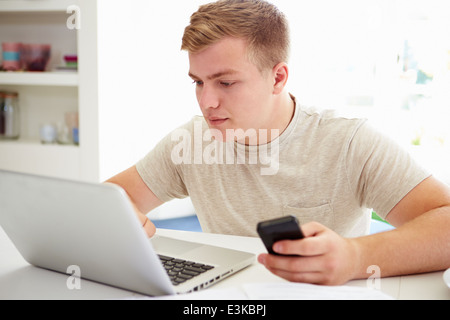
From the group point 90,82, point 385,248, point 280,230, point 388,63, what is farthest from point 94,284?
point 388,63

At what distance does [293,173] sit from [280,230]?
518 mm

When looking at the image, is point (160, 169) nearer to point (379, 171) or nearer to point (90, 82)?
point (379, 171)

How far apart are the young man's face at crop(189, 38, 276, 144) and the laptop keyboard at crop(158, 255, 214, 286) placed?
0.41 meters

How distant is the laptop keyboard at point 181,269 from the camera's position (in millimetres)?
745

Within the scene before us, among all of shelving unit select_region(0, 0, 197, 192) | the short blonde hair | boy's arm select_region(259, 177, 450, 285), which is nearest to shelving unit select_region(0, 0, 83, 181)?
shelving unit select_region(0, 0, 197, 192)

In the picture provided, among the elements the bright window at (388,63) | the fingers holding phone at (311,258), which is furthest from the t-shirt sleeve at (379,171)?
the bright window at (388,63)

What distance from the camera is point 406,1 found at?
345 centimetres

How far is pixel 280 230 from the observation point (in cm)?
65

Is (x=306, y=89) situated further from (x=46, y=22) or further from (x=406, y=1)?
(x=46, y=22)

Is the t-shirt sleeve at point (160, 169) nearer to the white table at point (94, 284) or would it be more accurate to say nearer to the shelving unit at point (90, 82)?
the white table at point (94, 284)

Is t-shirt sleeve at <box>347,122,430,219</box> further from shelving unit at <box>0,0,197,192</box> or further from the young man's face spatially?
shelving unit at <box>0,0,197,192</box>

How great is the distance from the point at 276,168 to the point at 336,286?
50 cm

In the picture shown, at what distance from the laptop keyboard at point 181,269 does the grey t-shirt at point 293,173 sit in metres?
0.40

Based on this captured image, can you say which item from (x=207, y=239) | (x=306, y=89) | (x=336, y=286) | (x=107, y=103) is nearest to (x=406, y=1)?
(x=306, y=89)
